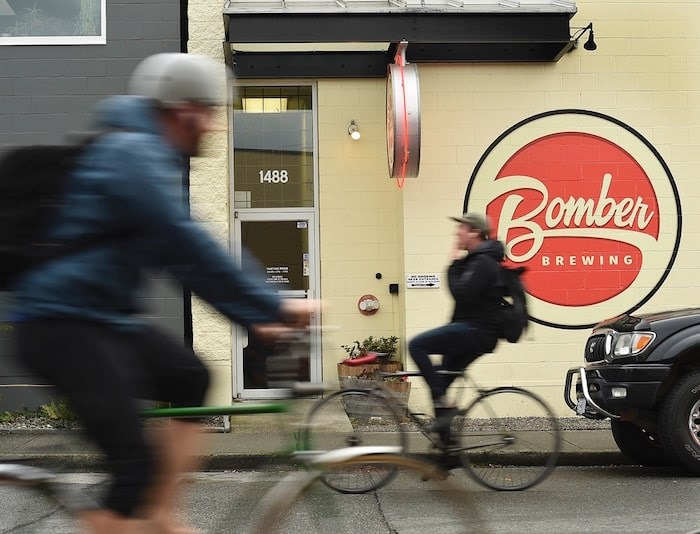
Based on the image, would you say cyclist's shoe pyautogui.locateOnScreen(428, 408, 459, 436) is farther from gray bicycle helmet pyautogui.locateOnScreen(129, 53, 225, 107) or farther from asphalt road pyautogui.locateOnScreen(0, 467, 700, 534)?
gray bicycle helmet pyautogui.locateOnScreen(129, 53, 225, 107)

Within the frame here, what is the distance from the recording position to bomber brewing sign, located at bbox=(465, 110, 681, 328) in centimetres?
1037

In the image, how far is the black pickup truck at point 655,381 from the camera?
22.7 ft

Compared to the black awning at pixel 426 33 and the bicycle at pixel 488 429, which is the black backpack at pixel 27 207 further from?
the black awning at pixel 426 33

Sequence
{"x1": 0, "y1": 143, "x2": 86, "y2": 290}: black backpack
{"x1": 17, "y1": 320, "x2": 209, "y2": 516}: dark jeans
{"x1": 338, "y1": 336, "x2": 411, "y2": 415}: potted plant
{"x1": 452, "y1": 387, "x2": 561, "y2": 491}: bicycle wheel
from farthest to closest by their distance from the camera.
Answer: {"x1": 338, "y1": 336, "x2": 411, "y2": 415}: potted plant
{"x1": 452, "y1": 387, "x2": 561, "y2": 491}: bicycle wheel
{"x1": 0, "y1": 143, "x2": 86, "y2": 290}: black backpack
{"x1": 17, "y1": 320, "x2": 209, "y2": 516}: dark jeans

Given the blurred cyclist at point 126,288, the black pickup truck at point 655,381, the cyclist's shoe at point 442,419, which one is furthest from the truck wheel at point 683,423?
the blurred cyclist at point 126,288

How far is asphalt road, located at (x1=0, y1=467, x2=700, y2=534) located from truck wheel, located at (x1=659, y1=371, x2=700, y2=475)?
0.72 ft

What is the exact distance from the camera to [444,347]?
641 cm

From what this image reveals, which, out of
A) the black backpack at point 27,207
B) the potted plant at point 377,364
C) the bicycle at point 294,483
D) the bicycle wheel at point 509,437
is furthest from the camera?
the potted plant at point 377,364

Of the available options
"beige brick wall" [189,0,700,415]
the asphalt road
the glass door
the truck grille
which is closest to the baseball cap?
the truck grille

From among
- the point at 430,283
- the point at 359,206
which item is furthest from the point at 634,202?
the point at 359,206

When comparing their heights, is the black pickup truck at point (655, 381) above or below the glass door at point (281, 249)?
below

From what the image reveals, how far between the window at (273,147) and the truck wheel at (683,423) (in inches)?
214

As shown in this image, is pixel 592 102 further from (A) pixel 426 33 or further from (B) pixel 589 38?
(A) pixel 426 33

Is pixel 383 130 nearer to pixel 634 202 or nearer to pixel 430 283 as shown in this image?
pixel 430 283
